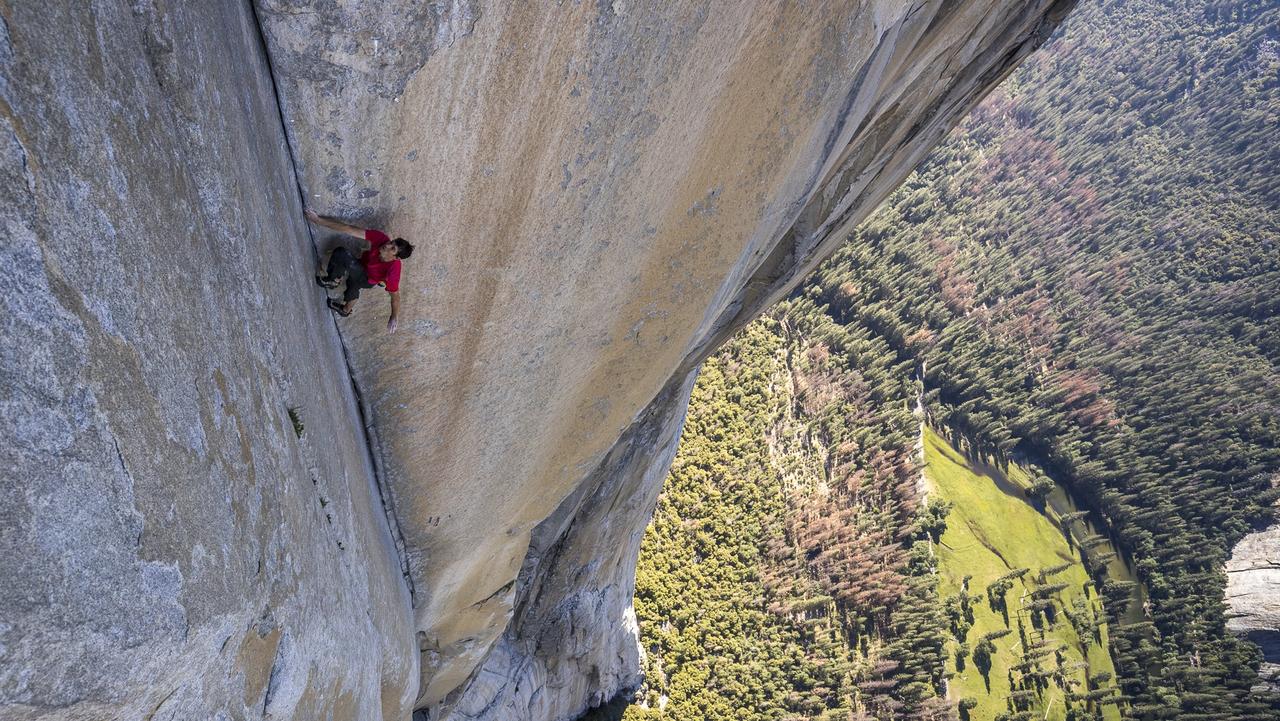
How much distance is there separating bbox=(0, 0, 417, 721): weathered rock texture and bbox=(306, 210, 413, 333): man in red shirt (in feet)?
1.30

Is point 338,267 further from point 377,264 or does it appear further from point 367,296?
point 367,296

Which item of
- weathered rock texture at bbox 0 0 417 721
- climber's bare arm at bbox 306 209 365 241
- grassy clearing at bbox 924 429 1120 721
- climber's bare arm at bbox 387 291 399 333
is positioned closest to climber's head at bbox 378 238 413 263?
climber's bare arm at bbox 306 209 365 241

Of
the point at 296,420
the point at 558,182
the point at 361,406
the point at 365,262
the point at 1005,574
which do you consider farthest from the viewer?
the point at 1005,574

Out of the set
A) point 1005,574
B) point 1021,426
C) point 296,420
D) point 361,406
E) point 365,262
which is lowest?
point 1005,574

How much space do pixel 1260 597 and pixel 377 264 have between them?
167ft

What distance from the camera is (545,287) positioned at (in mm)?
7492

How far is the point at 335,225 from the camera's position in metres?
5.91

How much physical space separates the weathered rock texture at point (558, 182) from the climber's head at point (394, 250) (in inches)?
12.1

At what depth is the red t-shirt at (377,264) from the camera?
5.94m

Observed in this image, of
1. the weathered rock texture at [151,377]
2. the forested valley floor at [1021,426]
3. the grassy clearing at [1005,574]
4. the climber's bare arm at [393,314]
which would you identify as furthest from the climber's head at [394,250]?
the grassy clearing at [1005,574]

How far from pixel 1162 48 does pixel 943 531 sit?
208ft

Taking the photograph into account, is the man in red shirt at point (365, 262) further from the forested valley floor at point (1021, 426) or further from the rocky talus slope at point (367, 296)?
the forested valley floor at point (1021, 426)

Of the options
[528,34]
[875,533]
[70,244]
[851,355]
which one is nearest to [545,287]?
[528,34]

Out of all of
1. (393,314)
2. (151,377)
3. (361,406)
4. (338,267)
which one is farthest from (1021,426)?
(151,377)
